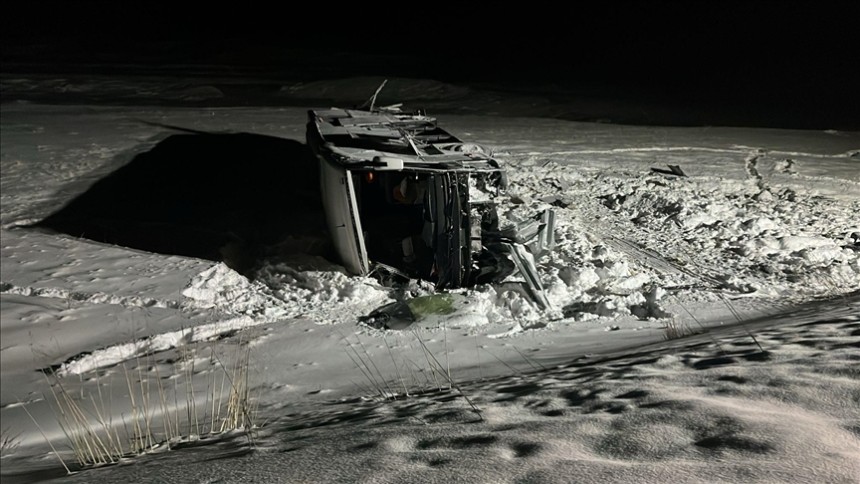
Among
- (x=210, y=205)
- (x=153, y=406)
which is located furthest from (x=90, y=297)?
(x=210, y=205)

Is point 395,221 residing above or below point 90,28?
below

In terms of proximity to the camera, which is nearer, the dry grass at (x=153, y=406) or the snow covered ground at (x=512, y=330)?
the snow covered ground at (x=512, y=330)

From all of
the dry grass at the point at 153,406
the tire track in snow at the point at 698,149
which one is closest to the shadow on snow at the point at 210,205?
the dry grass at the point at 153,406

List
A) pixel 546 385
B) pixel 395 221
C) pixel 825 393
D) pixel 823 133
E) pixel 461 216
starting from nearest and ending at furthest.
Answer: pixel 825 393
pixel 546 385
pixel 461 216
pixel 395 221
pixel 823 133

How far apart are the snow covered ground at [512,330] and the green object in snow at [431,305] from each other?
0.10 metres

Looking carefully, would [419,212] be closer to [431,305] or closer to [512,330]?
[431,305]

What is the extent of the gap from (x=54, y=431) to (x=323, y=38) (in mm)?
26451

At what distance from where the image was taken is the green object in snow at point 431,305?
19.4ft

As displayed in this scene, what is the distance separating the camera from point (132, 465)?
319 cm

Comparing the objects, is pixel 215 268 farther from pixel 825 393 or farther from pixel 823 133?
pixel 823 133

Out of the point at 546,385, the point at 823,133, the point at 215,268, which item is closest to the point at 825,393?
the point at 546,385

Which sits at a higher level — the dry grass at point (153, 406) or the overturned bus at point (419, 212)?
the overturned bus at point (419, 212)

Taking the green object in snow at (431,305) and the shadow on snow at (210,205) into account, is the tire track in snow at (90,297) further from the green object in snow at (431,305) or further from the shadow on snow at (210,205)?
the green object in snow at (431,305)

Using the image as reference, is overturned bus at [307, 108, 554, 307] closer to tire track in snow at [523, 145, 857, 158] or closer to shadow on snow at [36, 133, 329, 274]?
shadow on snow at [36, 133, 329, 274]
